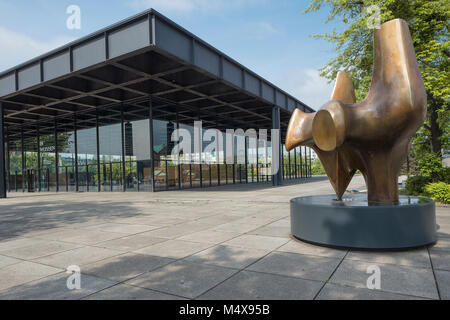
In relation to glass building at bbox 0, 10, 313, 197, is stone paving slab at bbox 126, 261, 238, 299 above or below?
below

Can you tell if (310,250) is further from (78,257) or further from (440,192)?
(440,192)

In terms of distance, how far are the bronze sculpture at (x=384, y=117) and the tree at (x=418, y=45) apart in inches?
298

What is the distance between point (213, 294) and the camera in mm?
3529

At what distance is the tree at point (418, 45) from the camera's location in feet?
40.9

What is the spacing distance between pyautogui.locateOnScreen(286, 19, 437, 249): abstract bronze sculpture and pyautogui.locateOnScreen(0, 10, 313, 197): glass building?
399 inches

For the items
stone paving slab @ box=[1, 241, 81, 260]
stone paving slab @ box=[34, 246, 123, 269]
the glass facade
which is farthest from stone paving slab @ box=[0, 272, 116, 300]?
the glass facade

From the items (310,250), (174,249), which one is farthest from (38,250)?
(310,250)

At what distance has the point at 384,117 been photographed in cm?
567

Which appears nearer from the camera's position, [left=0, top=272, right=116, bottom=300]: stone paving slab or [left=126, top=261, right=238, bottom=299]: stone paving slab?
[left=0, top=272, right=116, bottom=300]: stone paving slab

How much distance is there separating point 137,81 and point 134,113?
601cm

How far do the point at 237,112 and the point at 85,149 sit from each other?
1440cm

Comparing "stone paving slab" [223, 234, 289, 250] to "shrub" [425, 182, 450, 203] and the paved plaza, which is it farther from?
"shrub" [425, 182, 450, 203]

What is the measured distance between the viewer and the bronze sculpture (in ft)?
18.0

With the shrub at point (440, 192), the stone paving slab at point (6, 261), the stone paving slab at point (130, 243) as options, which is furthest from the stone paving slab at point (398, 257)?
the shrub at point (440, 192)
